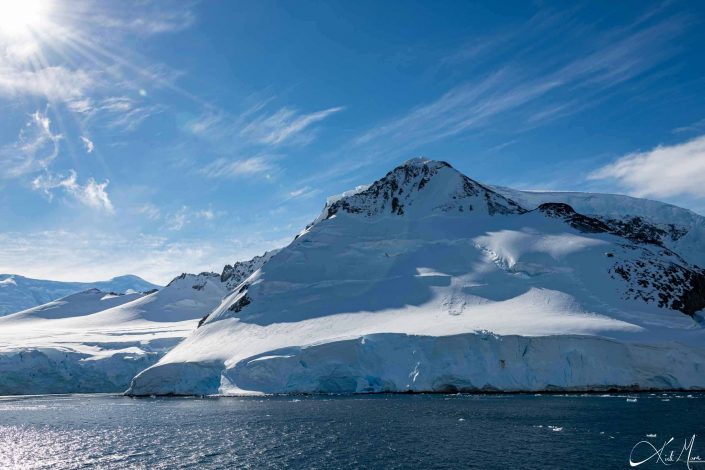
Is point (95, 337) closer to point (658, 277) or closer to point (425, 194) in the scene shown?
point (425, 194)

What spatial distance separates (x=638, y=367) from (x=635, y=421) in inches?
951

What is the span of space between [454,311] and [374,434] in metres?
38.6

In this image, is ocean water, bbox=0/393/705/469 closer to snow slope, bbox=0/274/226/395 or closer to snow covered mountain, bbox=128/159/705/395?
snow covered mountain, bbox=128/159/705/395

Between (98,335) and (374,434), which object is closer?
(374,434)

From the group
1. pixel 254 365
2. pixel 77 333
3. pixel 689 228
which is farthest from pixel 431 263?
pixel 689 228

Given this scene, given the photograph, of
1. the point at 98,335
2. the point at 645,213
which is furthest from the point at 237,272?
the point at 645,213

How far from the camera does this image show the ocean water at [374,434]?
31688mm

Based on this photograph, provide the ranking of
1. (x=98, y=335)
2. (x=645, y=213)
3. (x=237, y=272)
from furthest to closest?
(x=237, y=272) → (x=645, y=213) → (x=98, y=335)

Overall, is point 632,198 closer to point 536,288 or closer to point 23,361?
point 536,288

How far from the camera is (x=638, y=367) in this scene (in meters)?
61.6

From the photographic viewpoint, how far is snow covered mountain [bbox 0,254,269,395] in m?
101

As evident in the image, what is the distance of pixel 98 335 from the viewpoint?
12356cm

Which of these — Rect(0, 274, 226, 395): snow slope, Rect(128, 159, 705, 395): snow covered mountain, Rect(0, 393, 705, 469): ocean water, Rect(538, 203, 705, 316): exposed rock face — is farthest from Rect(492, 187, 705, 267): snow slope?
Rect(0, 393, 705, 469): ocean water

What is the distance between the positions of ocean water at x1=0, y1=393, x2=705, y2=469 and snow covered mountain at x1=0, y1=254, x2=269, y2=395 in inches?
1745
